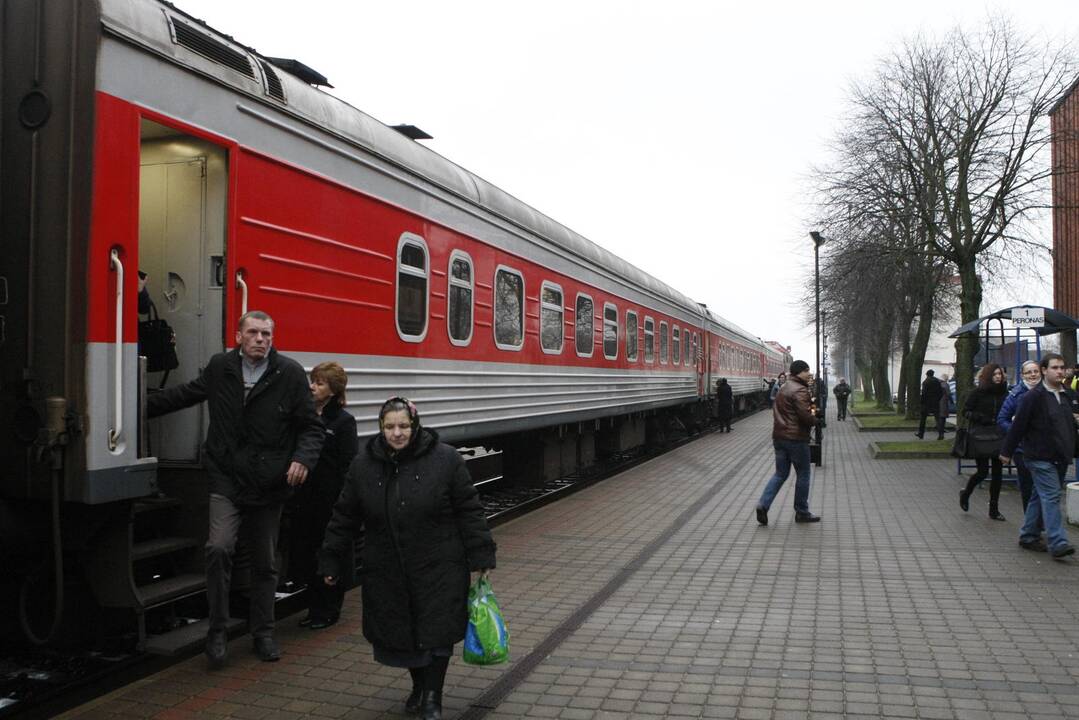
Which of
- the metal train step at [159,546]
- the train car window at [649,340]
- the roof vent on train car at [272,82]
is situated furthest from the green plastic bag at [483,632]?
the train car window at [649,340]

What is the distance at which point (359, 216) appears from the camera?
23.0 feet

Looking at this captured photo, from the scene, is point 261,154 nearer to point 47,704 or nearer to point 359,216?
point 359,216

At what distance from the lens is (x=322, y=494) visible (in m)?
5.95

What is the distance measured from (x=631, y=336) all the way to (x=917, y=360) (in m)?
17.1

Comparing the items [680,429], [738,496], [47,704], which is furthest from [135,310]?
[680,429]

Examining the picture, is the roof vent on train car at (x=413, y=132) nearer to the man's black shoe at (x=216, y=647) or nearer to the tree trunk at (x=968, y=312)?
the man's black shoe at (x=216, y=647)

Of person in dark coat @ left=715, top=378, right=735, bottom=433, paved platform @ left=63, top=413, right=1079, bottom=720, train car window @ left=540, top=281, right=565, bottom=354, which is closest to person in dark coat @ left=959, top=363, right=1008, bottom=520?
paved platform @ left=63, top=413, right=1079, bottom=720

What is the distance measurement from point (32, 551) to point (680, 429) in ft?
65.2

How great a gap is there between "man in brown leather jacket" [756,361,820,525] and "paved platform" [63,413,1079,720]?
0.45 meters

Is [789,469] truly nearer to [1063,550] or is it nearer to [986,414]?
[986,414]

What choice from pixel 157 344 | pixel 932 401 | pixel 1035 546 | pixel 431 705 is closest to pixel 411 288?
pixel 157 344

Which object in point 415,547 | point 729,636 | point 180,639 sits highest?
point 415,547

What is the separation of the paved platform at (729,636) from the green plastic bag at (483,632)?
0.60 m

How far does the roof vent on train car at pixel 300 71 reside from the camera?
675 cm
